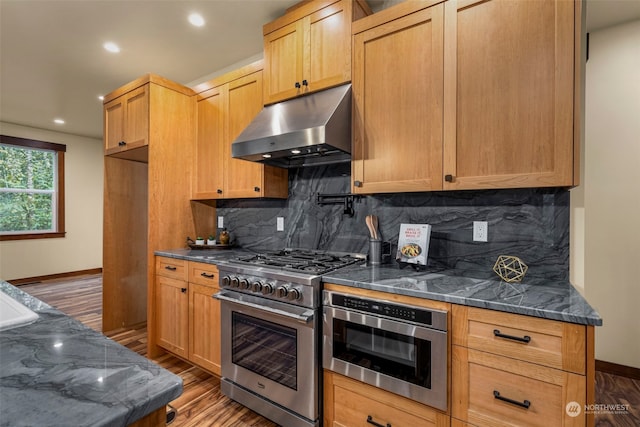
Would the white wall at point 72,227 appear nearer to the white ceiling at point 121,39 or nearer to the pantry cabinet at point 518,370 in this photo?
the white ceiling at point 121,39

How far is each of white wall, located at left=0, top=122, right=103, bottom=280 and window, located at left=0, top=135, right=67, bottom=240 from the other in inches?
4.8

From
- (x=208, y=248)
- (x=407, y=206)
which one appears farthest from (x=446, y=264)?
(x=208, y=248)

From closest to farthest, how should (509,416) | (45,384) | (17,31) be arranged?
1. (45,384)
2. (509,416)
3. (17,31)

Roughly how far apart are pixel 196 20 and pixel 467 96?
7.32ft

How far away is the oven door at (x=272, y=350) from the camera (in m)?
1.73

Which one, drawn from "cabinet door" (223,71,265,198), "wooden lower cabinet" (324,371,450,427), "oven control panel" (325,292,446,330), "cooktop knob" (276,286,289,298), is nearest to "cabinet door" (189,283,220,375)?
"cooktop knob" (276,286,289,298)

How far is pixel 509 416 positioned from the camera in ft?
4.16

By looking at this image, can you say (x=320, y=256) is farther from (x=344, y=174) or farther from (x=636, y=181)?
(x=636, y=181)

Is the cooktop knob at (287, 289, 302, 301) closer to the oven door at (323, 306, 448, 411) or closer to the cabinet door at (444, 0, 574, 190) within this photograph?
the oven door at (323, 306, 448, 411)

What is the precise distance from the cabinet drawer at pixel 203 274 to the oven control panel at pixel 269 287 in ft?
0.50

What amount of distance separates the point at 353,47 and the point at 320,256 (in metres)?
1.47

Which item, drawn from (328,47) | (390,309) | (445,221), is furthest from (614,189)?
(328,47)

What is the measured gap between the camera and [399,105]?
1.82m

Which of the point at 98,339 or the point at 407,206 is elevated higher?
the point at 407,206
